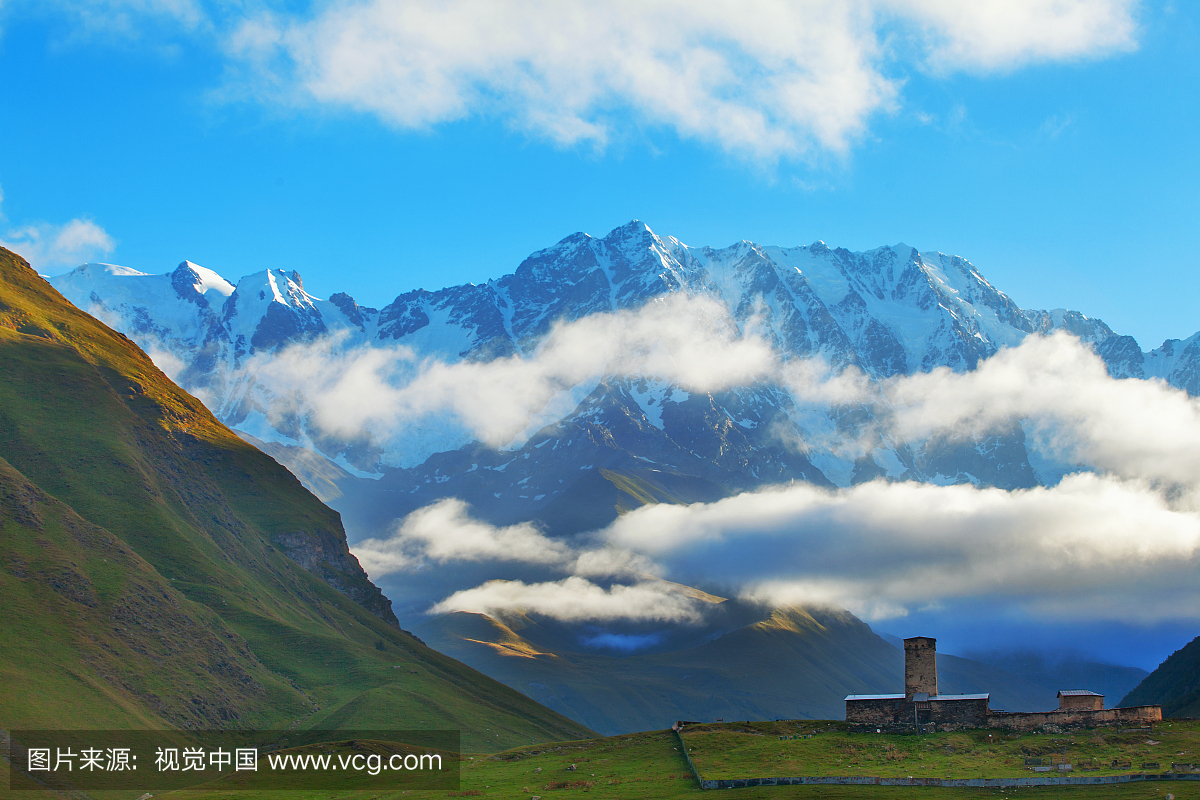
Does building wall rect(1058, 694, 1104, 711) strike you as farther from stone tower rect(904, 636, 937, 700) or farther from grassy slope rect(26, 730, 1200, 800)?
grassy slope rect(26, 730, 1200, 800)

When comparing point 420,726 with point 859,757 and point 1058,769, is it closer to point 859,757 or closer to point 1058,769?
point 859,757

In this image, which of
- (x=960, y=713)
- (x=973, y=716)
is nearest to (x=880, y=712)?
(x=960, y=713)

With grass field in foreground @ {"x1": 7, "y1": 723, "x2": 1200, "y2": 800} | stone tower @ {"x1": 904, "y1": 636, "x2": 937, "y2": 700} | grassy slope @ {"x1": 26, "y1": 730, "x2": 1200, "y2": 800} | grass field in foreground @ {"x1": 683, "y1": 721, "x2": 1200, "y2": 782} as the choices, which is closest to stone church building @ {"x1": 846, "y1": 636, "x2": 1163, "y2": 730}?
stone tower @ {"x1": 904, "y1": 636, "x2": 937, "y2": 700}

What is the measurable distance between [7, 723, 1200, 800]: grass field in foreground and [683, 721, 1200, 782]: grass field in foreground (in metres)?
1.91

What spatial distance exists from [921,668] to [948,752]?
39.3 ft

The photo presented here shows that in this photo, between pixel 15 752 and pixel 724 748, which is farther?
pixel 15 752

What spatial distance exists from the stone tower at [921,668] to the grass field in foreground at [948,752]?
632 cm

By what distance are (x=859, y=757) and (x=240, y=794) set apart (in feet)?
173

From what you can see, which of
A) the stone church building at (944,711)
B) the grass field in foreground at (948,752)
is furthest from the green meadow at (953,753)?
the stone church building at (944,711)

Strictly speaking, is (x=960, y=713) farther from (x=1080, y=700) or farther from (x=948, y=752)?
(x=1080, y=700)

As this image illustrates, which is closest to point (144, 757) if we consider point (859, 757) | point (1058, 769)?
point (859, 757)

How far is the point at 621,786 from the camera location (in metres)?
73.4

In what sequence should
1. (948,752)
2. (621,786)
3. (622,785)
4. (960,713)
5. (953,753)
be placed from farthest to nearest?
(960,713), (622,785), (621,786), (948,752), (953,753)

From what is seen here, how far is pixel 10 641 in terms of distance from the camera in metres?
160
